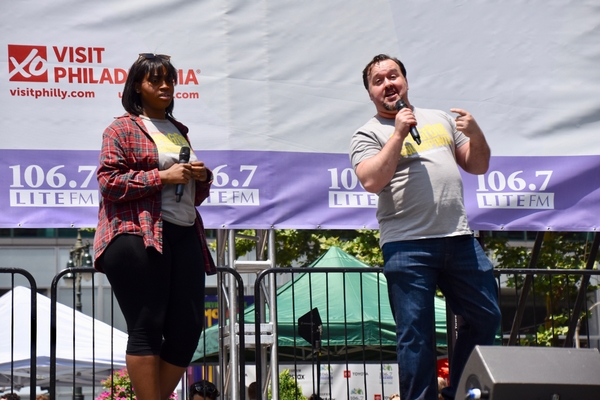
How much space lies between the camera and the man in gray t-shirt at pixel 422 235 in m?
3.80

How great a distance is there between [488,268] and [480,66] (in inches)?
85.5

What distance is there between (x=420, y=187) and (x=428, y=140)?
0.27m

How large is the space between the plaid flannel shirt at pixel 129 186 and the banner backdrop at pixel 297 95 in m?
1.56

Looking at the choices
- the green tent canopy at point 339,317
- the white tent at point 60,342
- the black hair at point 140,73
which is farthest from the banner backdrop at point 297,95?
the white tent at point 60,342

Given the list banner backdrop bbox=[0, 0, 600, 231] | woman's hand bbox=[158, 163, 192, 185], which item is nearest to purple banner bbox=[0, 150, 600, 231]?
banner backdrop bbox=[0, 0, 600, 231]

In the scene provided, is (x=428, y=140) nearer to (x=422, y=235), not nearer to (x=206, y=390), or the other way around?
(x=422, y=235)

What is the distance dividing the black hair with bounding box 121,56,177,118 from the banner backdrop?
1416 mm

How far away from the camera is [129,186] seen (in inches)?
143

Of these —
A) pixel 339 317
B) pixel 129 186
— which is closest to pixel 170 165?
pixel 129 186

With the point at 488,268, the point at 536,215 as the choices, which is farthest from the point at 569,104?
the point at 488,268

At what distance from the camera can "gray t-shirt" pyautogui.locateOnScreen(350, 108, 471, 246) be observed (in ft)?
12.8

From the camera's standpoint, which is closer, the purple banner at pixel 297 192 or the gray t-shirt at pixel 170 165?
the gray t-shirt at pixel 170 165

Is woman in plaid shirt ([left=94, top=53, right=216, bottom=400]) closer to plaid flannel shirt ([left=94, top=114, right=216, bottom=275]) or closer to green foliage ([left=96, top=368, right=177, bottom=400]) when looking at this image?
plaid flannel shirt ([left=94, top=114, right=216, bottom=275])

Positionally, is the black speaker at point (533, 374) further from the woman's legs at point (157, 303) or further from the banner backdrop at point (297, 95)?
the banner backdrop at point (297, 95)
